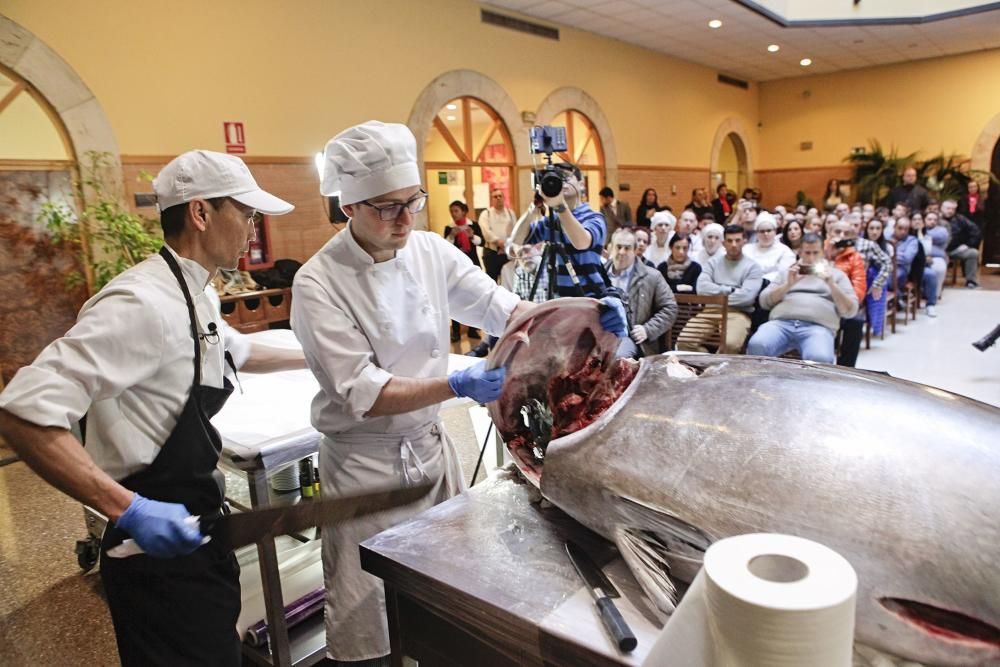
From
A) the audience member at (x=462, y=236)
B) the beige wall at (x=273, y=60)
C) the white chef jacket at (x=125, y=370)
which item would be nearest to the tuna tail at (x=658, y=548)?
the white chef jacket at (x=125, y=370)

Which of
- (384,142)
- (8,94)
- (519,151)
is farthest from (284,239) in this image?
(384,142)

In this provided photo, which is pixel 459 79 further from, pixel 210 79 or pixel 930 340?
pixel 930 340

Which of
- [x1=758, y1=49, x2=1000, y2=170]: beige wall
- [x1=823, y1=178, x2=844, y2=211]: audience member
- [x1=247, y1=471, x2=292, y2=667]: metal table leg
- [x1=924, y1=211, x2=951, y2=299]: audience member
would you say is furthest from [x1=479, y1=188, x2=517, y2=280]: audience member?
[x1=758, y1=49, x2=1000, y2=170]: beige wall

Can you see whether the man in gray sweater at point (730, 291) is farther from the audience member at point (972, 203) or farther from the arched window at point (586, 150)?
the audience member at point (972, 203)

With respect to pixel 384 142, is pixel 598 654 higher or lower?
lower

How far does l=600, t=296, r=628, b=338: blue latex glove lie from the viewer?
5.02ft

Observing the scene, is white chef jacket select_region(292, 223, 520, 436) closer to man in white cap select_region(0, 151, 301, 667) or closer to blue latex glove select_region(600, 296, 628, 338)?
man in white cap select_region(0, 151, 301, 667)

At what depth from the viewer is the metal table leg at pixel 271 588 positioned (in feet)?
6.39

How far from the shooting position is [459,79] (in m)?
8.52

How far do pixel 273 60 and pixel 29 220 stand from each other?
2.82 meters

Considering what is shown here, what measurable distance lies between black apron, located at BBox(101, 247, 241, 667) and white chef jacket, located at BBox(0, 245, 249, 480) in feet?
0.09

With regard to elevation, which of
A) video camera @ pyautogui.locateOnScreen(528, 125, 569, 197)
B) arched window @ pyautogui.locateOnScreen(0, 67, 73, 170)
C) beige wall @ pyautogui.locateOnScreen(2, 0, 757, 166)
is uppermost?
beige wall @ pyautogui.locateOnScreen(2, 0, 757, 166)

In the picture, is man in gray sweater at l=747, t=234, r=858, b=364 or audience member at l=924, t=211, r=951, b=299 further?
audience member at l=924, t=211, r=951, b=299

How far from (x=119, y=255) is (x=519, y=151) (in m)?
Result: 5.66
